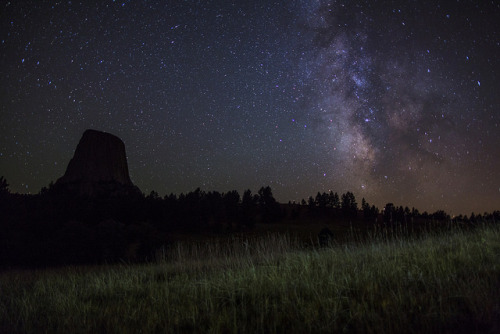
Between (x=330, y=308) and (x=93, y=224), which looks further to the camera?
(x=93, y=224)

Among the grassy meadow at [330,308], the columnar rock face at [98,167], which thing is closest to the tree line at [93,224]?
the grassy meadow at [330,308]

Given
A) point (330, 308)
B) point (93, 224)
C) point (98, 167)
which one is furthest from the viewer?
point (98, 167)

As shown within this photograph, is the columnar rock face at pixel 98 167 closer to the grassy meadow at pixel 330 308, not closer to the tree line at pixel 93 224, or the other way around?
the tree line at pixel 93 224

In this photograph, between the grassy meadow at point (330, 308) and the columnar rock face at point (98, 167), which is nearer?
the grassy meadow at point (330, 308)

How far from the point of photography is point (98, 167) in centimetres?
7425

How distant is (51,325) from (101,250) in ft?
66.8

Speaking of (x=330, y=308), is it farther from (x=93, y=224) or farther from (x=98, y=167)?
(x=98, y=167)

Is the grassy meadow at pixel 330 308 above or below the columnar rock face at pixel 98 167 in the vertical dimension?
below

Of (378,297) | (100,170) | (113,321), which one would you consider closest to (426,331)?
(378,297)

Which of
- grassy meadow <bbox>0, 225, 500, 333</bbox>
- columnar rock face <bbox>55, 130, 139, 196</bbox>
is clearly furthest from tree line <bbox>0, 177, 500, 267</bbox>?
columnar rock face <bbox>55, 130, 139, 196</bbox>

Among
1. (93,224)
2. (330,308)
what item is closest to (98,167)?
(93,224)

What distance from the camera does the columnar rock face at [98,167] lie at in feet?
228

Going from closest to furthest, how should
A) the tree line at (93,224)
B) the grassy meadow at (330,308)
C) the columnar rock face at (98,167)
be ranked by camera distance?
the grassy meadow at (330,308), the tree line at (93,224), the columnar rock face at (98,167)

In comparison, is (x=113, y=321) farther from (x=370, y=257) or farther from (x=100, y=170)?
(x=100, y=170)
